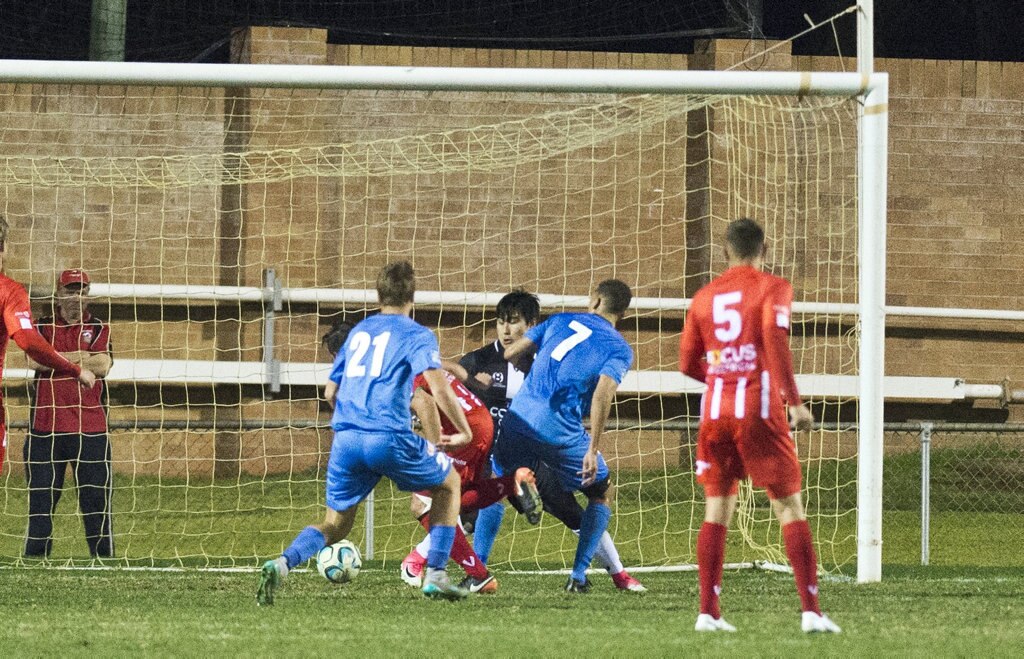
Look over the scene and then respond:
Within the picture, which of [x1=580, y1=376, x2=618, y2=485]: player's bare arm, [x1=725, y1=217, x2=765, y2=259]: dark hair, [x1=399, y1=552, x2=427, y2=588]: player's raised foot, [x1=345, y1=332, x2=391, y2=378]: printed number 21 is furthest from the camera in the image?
[x1=399, y1=552, x2=427, y2=588]: player's raised foot

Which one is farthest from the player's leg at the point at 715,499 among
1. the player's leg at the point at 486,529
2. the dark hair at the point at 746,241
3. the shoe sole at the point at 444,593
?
the player's leg at the point at 486,529

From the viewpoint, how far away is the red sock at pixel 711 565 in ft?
18.2

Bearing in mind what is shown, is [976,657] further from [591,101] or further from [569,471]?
[591,101]

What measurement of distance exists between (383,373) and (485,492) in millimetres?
1555

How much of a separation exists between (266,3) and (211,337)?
5922mm

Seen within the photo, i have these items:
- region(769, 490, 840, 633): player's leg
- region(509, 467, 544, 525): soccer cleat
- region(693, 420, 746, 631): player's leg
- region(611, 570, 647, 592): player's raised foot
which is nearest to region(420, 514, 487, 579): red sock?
region(509, 467, 544, 525): soccer cleat

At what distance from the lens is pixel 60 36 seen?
17109 mm

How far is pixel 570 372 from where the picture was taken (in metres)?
7.68

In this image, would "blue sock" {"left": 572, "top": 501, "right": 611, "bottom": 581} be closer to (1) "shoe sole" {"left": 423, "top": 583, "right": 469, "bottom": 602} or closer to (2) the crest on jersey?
(1) "shoe sole" {"left": 423, "top": 583, "right": 469, "bottom": 602}

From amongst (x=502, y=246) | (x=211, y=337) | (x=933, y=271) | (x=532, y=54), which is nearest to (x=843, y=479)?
(x=933, y=271)

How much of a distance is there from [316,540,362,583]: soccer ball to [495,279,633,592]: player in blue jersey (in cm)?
114

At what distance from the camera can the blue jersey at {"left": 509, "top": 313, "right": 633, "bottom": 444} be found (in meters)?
7.62

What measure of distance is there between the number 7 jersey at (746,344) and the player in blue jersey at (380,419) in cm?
135

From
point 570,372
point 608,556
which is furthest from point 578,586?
point 570,372
